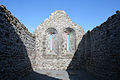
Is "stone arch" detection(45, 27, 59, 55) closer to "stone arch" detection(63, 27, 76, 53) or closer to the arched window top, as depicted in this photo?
the arched window top

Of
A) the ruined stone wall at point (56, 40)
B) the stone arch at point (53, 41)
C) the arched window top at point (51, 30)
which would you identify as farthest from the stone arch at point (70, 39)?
the arched window top at point (51, 30)

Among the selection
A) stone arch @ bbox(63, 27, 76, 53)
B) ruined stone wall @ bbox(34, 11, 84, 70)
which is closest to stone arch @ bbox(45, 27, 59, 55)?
ruined stone wall @ bbox(34, 11, 84, 70)

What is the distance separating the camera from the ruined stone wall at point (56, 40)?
9516mm

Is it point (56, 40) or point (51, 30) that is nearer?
point (56, 40)

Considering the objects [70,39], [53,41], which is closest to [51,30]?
[53,41]

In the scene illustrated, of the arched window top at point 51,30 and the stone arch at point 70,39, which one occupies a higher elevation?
the arched window top at point 51,30

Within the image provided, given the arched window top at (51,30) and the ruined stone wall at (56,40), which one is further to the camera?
the arched window top at (51,30)

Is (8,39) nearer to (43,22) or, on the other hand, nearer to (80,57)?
(43,22)

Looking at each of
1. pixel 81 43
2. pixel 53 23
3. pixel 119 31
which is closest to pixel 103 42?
pixel 119 31

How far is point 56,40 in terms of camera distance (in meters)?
9.98

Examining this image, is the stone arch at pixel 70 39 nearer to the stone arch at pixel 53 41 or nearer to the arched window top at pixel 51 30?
the stone arch at pixel 53 41

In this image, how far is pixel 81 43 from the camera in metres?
9.80

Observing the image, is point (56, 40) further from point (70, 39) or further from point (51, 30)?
point (70, 39)

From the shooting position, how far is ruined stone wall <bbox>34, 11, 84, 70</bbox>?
31.2ft
